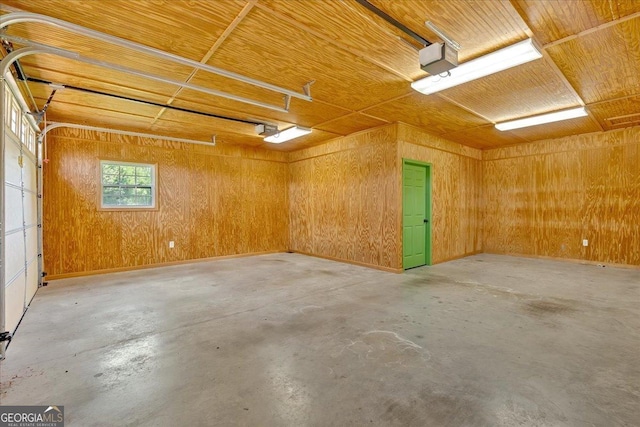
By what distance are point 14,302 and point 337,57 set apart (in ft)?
13.8

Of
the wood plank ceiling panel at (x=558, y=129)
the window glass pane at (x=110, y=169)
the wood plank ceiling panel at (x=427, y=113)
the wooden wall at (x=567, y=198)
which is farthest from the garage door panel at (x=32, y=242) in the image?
the wooden wall at (x=567, y=198)

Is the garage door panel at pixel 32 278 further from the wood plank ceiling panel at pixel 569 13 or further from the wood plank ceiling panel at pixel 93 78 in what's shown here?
the wood plank ceiling panel at pixel 569 13

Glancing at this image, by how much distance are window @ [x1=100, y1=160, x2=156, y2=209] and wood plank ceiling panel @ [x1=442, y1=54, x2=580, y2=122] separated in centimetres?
580

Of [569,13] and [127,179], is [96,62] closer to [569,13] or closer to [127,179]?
[127,179]

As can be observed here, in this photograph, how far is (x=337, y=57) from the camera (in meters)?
3.04

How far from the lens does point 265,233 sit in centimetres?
780

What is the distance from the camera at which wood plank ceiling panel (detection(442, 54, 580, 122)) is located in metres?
3.44

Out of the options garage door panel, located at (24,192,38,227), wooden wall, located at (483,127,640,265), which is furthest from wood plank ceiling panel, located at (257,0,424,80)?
wooden wall, located at (483,127,640,265)

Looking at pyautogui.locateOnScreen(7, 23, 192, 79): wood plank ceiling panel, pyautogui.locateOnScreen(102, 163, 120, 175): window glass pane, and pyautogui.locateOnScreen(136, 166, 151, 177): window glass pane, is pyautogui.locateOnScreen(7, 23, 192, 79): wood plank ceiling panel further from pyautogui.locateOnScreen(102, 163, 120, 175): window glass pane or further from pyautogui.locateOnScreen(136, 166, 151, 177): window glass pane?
pyautogui.locateOnScreen(136, 166, 151, 177): window glass pane

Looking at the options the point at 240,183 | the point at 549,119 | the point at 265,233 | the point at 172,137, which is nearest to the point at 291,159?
the point at 240,183

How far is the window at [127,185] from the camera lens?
564 cm

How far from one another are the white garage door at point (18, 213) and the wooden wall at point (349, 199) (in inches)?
199

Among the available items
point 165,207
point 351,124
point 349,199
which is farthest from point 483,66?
point 165,207

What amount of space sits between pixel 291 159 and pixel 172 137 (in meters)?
3.05
